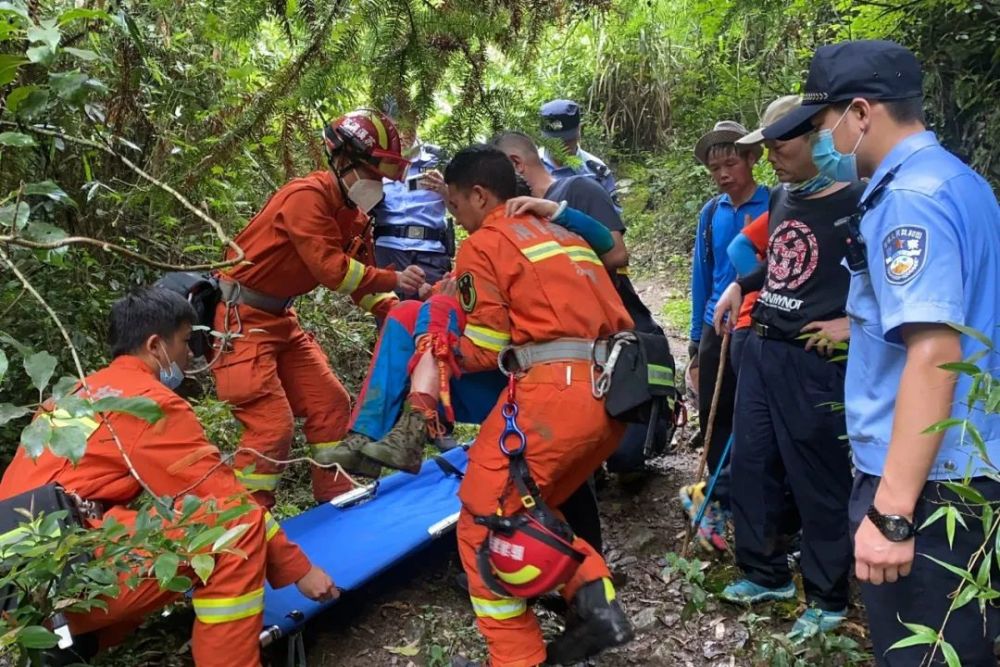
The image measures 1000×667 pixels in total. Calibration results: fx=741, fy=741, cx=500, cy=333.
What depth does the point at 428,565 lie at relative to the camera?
3.69 m

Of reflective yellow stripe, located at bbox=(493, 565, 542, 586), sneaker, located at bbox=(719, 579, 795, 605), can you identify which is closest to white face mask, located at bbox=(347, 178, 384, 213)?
reflective yellow stripe, located at bbox=(493, 565, 542, 586)

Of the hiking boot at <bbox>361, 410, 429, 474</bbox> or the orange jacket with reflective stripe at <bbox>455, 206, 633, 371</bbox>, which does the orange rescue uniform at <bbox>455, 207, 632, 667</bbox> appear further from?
the hiking boot at <bbox>361, 410, 429, 474</bbox>

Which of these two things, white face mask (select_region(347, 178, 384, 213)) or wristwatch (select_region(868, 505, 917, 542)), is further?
white face mask (select_region(347, 178, 384, 213))

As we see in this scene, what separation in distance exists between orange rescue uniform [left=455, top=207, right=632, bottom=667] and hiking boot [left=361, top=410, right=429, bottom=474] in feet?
0.84

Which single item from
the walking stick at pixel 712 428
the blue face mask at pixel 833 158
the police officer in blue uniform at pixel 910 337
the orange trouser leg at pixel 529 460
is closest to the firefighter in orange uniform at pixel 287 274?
the orange trouser leg at pixel 529 460

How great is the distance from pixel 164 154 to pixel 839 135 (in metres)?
3.63

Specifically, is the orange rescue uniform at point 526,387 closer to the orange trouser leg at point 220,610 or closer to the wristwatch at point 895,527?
the orange trouser leg at point 220,610

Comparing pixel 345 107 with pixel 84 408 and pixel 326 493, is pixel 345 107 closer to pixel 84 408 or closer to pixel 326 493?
pixel 84 408

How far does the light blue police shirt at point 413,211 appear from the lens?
4887 millimetres

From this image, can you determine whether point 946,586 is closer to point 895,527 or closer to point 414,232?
point 895,527

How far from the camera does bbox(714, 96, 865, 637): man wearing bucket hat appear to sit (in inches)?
112

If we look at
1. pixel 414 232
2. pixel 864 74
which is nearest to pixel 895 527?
pixel 864 74

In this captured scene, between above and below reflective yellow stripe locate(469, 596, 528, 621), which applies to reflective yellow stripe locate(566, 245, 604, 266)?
above

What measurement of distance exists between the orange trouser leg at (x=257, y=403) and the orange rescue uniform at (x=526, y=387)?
145 cm
